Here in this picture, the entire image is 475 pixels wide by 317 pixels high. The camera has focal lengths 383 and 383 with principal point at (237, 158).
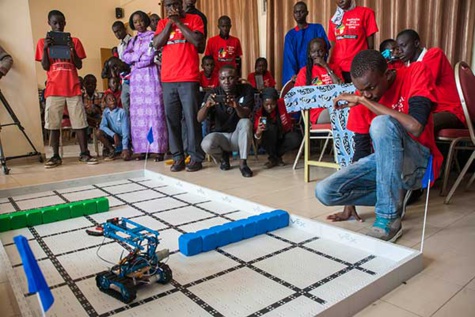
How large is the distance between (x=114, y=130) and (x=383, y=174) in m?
3.21

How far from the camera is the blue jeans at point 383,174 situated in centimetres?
150

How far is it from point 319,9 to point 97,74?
5177mm

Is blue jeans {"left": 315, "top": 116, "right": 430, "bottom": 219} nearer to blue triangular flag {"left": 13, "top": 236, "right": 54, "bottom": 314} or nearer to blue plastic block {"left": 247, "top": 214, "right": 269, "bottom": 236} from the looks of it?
blue plastic block {"left": 247, "top": 214, "right": 269, "bottom": 236}

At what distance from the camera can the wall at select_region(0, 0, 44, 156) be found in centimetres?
379

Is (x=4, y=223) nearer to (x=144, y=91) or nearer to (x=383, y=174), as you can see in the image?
(x=383, y=174)

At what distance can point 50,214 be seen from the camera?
1.93 m

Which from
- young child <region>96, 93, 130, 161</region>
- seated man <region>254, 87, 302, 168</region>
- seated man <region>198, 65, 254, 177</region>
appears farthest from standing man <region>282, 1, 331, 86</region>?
young child <region>96, 93, 130, 161</region>

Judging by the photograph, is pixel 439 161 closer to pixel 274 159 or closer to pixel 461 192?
Answer: pixel 461 192

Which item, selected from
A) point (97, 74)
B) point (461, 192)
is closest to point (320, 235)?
Answer: point (461, 192)

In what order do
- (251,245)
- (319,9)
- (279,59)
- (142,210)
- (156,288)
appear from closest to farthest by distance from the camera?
(156,288) < (251,245) < (142,210) < (319,9) < (279,59)

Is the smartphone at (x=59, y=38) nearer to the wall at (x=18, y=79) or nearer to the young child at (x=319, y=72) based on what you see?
the wall at (x=18, y=79)

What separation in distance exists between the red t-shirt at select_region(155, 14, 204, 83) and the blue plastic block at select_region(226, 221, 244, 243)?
182 cm

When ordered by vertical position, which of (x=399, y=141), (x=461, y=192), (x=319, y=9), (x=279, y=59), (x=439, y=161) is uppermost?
(x=319, y=9)

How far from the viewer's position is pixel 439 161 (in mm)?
1658
